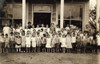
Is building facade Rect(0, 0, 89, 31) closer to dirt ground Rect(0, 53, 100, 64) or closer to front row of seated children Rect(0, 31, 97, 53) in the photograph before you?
front row of seated children Rect(0, 31, 97, 53)

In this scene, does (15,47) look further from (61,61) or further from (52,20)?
(52,20)

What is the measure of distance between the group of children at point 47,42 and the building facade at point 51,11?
5.33 metres

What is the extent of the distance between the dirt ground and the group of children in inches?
29.1

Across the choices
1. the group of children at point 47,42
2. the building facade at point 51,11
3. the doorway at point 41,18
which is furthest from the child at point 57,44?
the doorway at point 41,18

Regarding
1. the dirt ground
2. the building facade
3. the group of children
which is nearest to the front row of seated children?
the group of children

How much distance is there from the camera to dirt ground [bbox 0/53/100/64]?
412 inches

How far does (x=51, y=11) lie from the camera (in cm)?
1845

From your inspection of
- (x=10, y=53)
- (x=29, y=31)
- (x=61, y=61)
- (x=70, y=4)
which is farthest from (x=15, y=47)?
(x=70, y=4)

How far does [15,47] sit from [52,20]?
6.64 m

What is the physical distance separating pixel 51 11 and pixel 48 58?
26.3ft

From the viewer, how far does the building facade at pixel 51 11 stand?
1817 centimetres

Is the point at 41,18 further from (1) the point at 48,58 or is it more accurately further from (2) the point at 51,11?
(1) the point at 48,58

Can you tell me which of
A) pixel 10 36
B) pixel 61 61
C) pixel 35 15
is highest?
pixel 35 15

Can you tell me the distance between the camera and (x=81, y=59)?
437 inches
